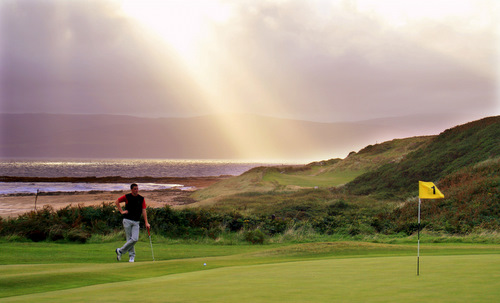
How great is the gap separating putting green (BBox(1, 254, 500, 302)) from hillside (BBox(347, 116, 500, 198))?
35925 mm

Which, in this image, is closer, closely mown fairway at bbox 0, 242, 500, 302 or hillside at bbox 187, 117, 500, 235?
closely mown fairway at bbox 0, 242, 500, 302

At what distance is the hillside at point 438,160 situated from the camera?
146 ft

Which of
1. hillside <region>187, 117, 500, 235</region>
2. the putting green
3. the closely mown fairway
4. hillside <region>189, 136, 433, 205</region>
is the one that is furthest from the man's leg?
hillside <region>189, 136, 433, 205</region>

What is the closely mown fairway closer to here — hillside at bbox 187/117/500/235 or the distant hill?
hillside at bbox 187/117/500/235

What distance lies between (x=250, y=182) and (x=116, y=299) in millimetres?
63932

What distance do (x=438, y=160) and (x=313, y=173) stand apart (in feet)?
145

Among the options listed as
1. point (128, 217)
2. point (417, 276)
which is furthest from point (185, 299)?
point (128, 217)

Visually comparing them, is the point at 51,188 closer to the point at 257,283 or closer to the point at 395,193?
the point at 395,193

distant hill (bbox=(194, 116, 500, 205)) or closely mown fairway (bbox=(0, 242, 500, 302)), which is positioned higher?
distant hill (bbox=(194, 116, 500, 205))

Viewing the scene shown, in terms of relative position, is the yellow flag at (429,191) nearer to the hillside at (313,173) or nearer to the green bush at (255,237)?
the green bush at (255,237)

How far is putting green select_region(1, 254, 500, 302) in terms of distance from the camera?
5.65m

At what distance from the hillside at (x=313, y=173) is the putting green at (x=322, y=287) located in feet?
167

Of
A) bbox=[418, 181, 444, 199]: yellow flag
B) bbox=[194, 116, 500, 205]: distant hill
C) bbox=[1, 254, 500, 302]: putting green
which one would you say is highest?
bbox=[194, 116, 500, 205]: distant hill

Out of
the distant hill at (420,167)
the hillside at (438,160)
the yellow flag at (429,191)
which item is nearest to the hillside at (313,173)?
the distant hill at (420,167)
